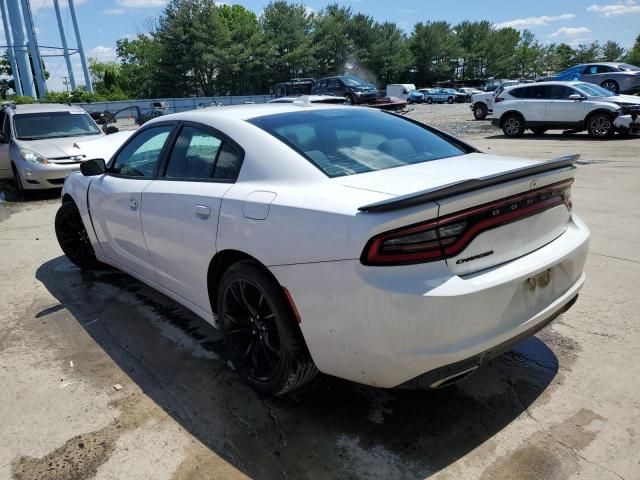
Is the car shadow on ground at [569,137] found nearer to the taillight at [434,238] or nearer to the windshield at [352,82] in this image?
the windshield at [352,82]

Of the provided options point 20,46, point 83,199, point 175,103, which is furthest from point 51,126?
point 20,46

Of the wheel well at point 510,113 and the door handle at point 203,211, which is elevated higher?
the door handle at point 203,211

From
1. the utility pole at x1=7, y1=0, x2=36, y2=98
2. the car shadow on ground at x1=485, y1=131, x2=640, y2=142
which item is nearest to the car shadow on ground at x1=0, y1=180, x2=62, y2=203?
the car shadow on ground at x1=485, y1=131, x2=640, y2=142

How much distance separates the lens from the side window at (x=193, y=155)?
3.12 meters

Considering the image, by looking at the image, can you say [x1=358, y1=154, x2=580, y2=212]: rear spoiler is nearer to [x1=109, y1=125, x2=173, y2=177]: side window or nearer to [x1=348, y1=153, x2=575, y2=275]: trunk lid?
[x1=348, y1=153, x2=575, y2=275]: trunk lid

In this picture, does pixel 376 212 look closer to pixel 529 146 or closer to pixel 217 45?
pixel 529 146

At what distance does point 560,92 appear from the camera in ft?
47.7

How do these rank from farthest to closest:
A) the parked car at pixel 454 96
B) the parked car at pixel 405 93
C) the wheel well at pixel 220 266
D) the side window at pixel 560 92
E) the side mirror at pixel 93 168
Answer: the parked car at pixel 454 96
the parked car at pixel 405 93
the side window at pixel 560 92
the side mirror at pixel 93 168
the wheel well at pixel 220 266

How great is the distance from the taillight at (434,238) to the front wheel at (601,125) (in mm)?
13735

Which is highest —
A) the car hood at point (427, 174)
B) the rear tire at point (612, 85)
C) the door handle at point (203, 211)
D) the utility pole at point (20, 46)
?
the utility pole at point (20, 46)

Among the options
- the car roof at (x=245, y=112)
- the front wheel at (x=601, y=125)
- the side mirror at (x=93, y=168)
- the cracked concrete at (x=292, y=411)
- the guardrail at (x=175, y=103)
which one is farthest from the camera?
the guardrail at (x=175, y=103)

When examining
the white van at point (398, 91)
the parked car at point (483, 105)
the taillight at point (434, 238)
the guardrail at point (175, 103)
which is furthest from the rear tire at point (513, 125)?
the white van at point (398, 91)

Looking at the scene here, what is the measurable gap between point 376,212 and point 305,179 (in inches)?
23.2

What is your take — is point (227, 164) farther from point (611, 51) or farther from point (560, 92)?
point (611, 51)
